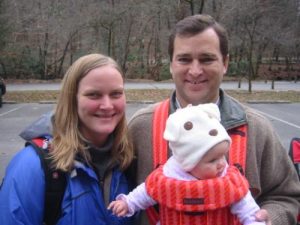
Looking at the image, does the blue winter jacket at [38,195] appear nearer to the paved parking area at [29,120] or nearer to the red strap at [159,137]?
the red strap at [159,137]

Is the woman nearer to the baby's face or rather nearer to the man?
the man

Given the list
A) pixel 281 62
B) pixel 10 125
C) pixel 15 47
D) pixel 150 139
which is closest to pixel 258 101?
pixel 10 125

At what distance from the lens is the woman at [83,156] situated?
2066 millimetres

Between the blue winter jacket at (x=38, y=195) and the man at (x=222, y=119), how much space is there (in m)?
0.39

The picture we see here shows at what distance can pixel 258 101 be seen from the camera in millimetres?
19641

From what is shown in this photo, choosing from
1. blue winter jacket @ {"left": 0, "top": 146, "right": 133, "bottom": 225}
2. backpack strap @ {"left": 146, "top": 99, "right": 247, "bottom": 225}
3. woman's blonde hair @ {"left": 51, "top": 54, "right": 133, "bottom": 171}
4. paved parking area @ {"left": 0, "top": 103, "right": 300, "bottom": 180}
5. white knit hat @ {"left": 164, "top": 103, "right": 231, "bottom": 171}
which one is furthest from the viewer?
paved parking area @ {"left": 0, "top": 103, "right": 300, "bottom": 180}

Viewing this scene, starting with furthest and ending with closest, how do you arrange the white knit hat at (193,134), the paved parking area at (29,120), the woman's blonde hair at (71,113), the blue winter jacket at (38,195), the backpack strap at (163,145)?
the paved parking area at (29,120)
the backpack strap at (163,145)
the woman's blonde hair at (71,113)
the white knit hat at (193,134)
the blue winter jacket at (38,195)

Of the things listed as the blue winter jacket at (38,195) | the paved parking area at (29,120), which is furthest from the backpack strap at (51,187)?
the paved parking area at (29,120)

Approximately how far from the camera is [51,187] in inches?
83.6

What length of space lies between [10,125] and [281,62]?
3408cm

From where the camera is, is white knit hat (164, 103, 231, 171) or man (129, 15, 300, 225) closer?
white knit hat (164, 103, 231, 171)

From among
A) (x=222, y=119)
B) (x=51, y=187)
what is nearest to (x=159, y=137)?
(x=222, y=119)

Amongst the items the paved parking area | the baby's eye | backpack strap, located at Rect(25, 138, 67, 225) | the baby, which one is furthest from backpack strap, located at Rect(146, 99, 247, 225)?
the paved parking area

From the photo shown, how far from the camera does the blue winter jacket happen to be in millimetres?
2051
